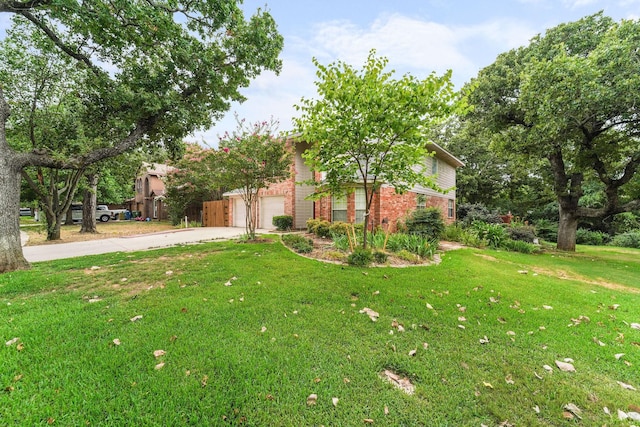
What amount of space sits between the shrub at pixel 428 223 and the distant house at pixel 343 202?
3.66 feet

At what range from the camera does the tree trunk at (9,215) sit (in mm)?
5020

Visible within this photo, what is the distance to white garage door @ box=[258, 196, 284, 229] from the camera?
1486 centimetres

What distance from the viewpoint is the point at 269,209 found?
1548 centimetres

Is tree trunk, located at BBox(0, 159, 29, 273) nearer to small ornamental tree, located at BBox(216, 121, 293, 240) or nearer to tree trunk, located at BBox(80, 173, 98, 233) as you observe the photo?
small ornamental tree, located at BBox(216, 121, 293, 240)

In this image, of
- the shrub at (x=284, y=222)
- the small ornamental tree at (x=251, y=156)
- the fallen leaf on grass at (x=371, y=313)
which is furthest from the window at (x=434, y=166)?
the fallen leaf on grass at (x=371, y=313)

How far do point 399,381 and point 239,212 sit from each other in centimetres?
1643

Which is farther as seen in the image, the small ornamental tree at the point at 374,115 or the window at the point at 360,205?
the window at the point at 360,205

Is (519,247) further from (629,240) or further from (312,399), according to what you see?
(629,240)

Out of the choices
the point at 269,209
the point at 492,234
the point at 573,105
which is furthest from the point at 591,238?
the point at 269,209

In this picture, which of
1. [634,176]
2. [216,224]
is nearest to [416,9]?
[634,176]

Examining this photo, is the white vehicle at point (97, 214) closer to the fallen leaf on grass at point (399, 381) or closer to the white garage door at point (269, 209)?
the white garage door at point (269, 209)

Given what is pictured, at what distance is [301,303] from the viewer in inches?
150

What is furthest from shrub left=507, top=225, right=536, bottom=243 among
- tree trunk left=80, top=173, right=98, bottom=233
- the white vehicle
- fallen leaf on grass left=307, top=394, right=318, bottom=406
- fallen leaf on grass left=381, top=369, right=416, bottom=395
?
the white vehicle

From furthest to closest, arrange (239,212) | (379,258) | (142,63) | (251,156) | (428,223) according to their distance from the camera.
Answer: (239,212) → (428,223) → (251,156) → (142,63) → (379,258)
